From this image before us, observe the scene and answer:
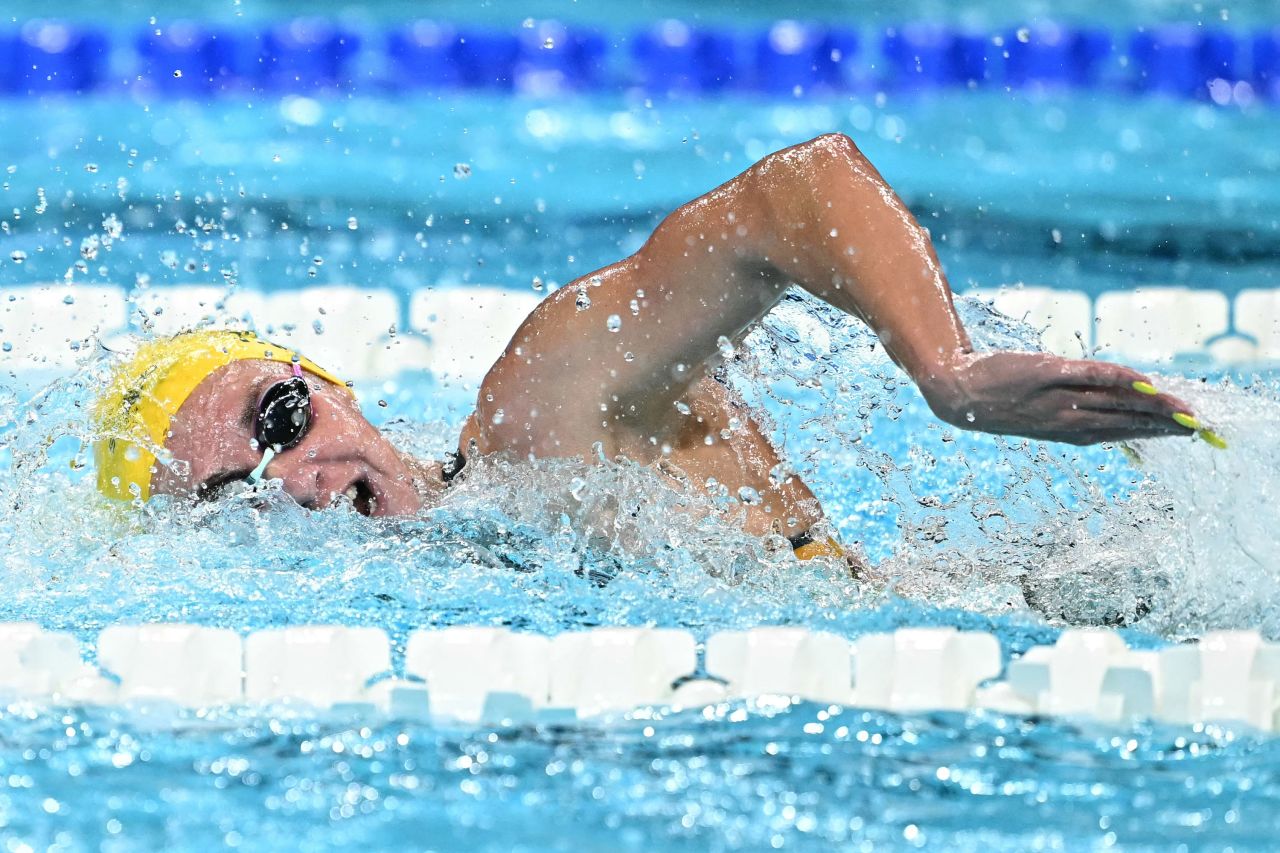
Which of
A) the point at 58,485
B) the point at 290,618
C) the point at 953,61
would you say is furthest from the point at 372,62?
the point at 290,618

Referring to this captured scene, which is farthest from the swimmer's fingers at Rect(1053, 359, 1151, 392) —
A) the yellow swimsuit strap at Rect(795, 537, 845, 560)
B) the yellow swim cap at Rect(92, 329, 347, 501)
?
the yellow swim cap at Rect(92, 329, 347, 501)

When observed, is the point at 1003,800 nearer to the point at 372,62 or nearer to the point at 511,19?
the point at 372,62

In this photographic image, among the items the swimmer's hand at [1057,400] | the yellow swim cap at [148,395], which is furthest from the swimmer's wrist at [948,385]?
the yellow swim cap at [148,395]

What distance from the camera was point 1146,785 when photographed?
4.33 feet

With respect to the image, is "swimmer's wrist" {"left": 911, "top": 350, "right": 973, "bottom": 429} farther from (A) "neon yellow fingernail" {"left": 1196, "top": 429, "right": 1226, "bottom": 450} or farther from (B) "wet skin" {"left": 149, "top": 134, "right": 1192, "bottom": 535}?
(A) "neon yellow fingernail" {"left": 1196, "top": 429, "right": 1226, "bottom": 450}

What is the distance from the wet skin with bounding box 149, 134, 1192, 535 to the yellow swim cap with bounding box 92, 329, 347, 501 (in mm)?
32

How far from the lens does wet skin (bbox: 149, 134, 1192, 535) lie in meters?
1.31

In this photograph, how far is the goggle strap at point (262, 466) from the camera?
1878 mm

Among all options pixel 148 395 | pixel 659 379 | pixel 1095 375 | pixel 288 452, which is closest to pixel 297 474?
pixel 288 452

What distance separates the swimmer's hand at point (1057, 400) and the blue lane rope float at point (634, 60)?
4.73 m

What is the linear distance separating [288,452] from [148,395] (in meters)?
0.21

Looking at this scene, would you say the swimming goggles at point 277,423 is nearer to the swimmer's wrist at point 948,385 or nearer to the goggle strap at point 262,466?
the goggle strap at point 262,466

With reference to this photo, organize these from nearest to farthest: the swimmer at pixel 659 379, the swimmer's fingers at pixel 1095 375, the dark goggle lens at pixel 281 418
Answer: the swimmer's fingers at pixel 1095 375, the swimmer at pixel 659 379, the dark goggle lens at pixel 281 418

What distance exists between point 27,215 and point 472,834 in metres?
4.09
